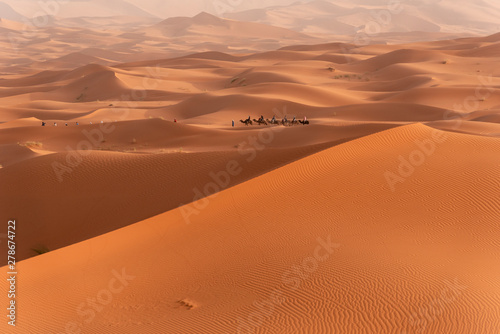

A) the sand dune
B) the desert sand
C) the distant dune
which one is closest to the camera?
the sand dune

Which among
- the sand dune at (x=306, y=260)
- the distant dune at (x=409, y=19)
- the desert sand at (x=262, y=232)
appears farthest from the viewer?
the distant dune at (x=409, y=19)

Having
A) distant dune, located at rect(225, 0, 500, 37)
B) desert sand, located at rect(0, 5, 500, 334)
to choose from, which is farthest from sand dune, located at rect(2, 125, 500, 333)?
distant dune, located at rect(225, 0, 500, 37)

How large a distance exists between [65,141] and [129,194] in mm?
10329

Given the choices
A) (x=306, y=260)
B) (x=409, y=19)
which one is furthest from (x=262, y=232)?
(x=409, y=19)

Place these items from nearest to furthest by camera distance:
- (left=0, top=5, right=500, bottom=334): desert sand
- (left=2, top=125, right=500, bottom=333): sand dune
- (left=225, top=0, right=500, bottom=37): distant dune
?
(left=2, top=125, right=500, bottom=333): sand dune → (left=0, top=5, right=500, bottom=334): desert sand → (left=225, top=0, right=500, bottom=37): distant dune

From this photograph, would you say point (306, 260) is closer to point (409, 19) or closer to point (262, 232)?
point (262, 232)

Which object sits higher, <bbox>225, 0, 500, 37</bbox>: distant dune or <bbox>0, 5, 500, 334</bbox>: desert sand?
<bbox>0, 5, 500, 334</bbox>: desert sand

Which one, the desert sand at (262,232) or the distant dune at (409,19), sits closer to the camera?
the desert sand at (262,232)

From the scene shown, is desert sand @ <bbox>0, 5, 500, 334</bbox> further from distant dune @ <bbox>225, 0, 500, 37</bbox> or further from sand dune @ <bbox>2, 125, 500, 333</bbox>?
distant dune @ <bbox>225, 0, 500, 37</bbox>

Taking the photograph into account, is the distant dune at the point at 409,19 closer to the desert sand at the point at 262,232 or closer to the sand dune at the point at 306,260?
Answer: the desert sand at the point at 262,232

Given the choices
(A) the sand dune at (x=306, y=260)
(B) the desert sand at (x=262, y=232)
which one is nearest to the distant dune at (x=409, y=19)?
(B) the desert sand at (x=262, y=232)

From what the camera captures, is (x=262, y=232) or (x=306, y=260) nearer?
(x=306, y=260)

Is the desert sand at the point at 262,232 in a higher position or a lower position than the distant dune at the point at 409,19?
higher

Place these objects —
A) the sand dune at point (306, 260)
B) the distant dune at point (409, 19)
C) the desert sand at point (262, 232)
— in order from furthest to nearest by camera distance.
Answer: the distant dune at point (409, 19)
the desert sand at point (262, 232)
the sand dune at point (306, 260)
